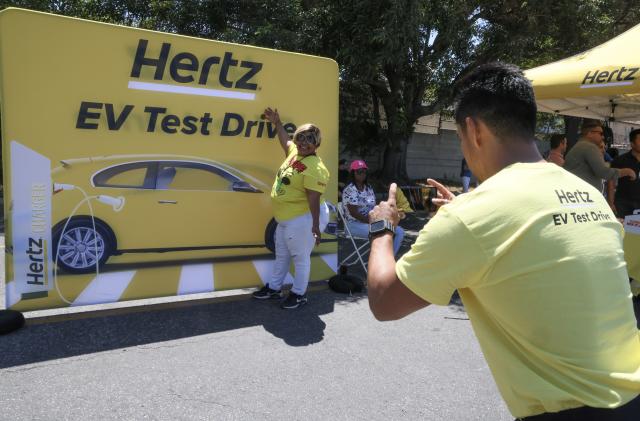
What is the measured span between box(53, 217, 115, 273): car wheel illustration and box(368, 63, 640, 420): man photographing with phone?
3.65 metres

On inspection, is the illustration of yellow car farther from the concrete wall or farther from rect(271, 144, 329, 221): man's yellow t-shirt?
the concrete wall

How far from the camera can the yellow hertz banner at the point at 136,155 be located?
156 inches

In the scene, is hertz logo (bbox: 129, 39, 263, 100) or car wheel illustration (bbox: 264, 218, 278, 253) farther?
car wheel illustration (bbox: 264, 218, 278, 253)

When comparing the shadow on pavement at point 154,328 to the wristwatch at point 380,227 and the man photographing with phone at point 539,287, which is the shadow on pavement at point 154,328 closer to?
the wristwatch at point 380,227

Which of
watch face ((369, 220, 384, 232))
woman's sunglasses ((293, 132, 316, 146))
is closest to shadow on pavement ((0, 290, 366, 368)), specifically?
woman's sunglasses ((293, 132, 316, 146))

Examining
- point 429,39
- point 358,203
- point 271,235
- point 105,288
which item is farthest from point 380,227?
point 429,39

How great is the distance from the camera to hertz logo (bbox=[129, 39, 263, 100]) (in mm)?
4348

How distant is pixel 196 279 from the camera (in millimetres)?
4773

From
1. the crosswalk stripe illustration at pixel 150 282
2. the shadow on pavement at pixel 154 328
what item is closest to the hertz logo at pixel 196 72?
the crosswalk stripe illustration at pixel 150 282

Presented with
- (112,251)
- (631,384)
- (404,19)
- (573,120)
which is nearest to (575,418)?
(631,384)

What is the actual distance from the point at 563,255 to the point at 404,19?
24.3 feet

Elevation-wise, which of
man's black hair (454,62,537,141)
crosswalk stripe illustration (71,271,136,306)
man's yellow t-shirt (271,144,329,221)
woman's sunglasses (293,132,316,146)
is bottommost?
crosswalk stripe illustration (71,271,136,306)

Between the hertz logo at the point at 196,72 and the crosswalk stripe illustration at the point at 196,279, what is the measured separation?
5.54 feet

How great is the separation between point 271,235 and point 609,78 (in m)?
3.68
